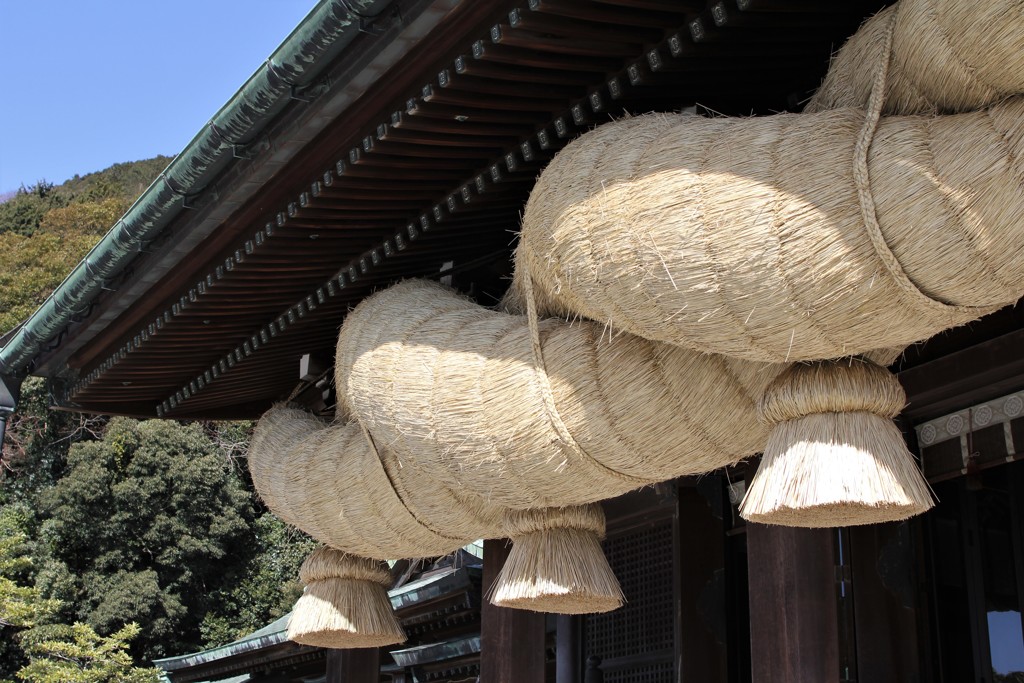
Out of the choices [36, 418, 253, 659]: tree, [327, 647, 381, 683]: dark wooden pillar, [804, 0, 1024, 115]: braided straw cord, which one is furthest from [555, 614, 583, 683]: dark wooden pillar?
[36, 418, 253, 659]: tree

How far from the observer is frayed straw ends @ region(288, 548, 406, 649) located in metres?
4.81

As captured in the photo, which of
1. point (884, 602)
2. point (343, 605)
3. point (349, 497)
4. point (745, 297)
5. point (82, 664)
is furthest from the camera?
point (82, 664)

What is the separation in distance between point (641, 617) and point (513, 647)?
3.25 ft

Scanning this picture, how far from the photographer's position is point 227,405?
635cm

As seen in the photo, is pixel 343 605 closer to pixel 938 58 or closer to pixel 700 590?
pixel 700 590

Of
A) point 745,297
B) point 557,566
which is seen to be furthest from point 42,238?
point 745,297

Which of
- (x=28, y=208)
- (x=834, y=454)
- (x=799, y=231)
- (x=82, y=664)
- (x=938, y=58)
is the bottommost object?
(x=82, y=664)

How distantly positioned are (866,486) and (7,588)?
14.6 m

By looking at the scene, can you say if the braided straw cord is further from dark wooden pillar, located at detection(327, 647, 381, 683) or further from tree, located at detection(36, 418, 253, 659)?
tree, located at detection(36, 418, 253, 659)

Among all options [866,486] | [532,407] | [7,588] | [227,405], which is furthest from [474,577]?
[7,588]

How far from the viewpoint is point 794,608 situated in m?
3.07

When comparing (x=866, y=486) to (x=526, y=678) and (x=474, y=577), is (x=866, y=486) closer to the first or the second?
(x=526, y=678)

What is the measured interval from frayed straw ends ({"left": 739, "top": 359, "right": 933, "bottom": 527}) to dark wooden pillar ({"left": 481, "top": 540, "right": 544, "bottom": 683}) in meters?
1.97

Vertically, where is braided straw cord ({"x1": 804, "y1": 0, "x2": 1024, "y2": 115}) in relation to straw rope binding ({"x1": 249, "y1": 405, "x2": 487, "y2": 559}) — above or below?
above
